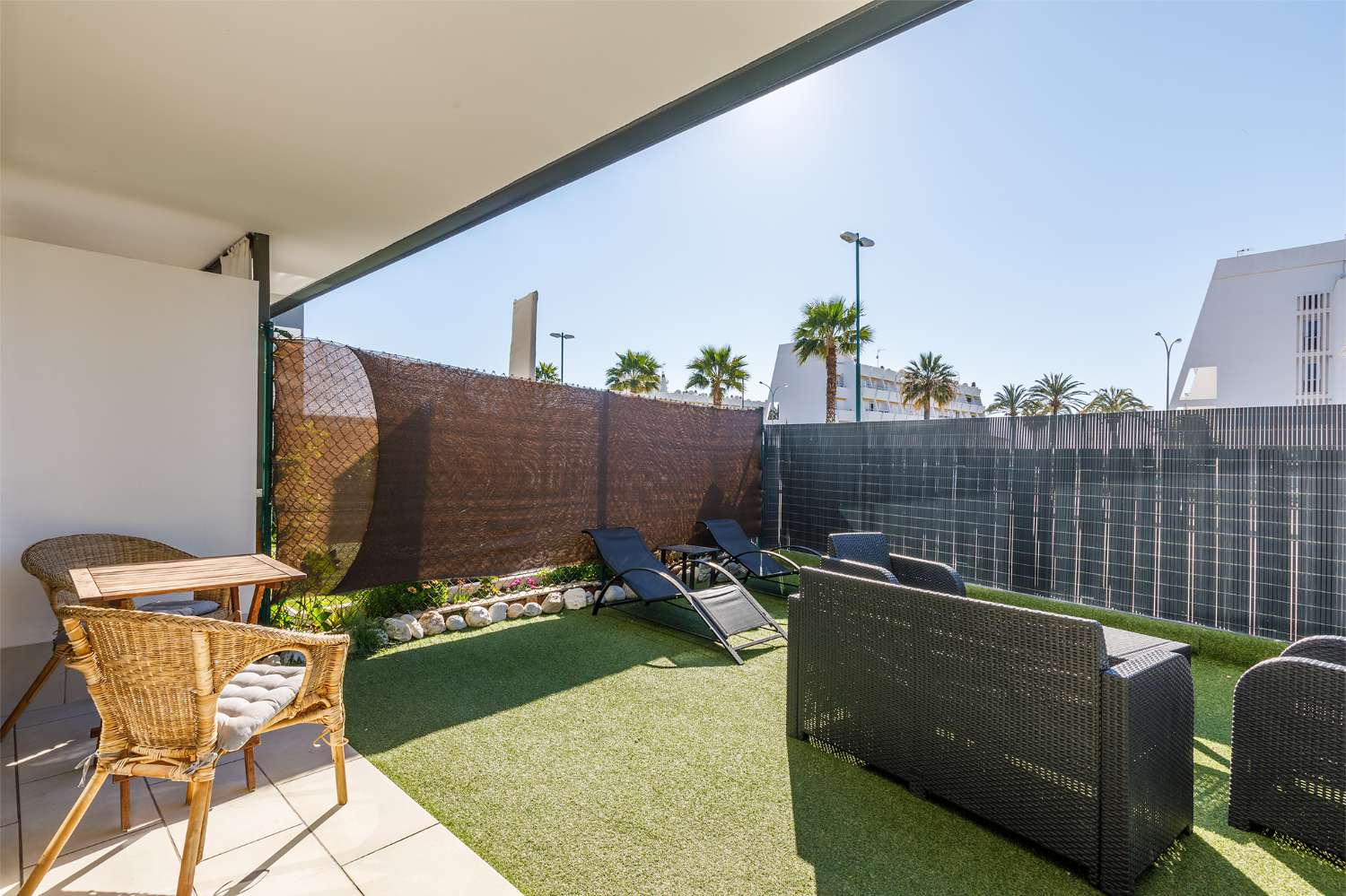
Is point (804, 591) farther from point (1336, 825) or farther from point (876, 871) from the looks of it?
point (1336, 825)

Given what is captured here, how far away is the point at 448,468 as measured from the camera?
466 centimetres

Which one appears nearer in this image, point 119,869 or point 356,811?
point 119,869

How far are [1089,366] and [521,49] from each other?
30.3 metres

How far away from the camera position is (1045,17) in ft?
16.7

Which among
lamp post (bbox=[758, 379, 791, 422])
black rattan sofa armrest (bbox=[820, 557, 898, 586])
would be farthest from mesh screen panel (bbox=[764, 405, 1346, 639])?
black rattan sofa armrest (bbox=[820, 557, 898, 586])

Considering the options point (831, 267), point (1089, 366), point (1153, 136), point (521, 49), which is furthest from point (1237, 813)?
point (1089, 366)

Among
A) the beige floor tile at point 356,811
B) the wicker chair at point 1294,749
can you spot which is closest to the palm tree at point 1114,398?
the wicker chair at point 1294,749

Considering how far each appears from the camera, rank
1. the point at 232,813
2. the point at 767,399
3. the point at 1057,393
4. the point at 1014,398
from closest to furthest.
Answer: the point at 232,813 → the point at 767,399 → the point at 1057,393 → the point at 1014,398

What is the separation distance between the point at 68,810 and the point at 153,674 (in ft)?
3.99

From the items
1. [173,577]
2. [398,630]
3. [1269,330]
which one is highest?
[1269,330]

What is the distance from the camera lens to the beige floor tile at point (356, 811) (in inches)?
82.6

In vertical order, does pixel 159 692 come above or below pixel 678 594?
above

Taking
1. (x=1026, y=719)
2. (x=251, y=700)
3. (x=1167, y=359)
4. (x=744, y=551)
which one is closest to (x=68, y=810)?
(x=251, y=700)

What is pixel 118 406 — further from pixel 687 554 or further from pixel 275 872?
pixel 687 554
